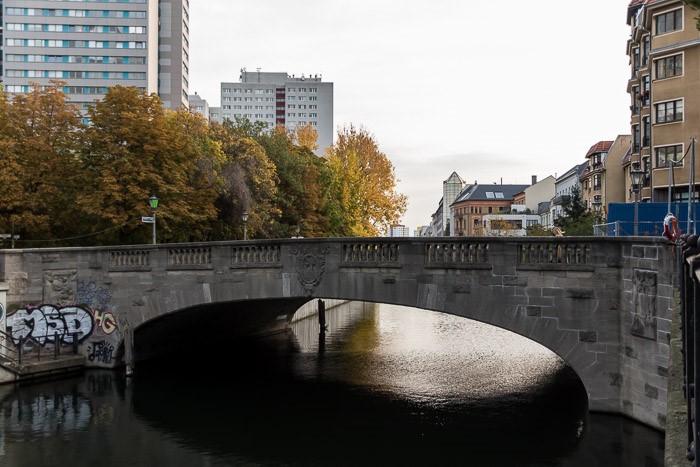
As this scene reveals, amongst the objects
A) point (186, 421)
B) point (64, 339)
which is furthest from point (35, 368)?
point (186, 421)

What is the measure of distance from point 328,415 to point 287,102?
151 meters

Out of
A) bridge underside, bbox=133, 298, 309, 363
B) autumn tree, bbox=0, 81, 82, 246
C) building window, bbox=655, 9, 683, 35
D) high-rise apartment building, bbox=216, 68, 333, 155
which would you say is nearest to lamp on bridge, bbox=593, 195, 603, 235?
building window, bbox=655, 9, 683, 35

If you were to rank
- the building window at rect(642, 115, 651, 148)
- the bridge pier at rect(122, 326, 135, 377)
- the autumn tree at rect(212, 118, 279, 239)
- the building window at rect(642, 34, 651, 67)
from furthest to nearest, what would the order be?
1. the building window at rect(642, 34, 651, 67)
2. the building window at rect(642, 115, 651, 148)
3. the autumn tree at rect(212, 118, 279, 239)
4. the bridge pier at rect(122, 326, 135, 377)

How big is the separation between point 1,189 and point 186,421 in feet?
51.1

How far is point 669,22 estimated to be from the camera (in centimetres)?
3572

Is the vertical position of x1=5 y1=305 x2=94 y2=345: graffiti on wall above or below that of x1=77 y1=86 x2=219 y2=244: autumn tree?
below

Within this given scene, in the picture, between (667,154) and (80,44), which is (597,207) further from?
(80,44)

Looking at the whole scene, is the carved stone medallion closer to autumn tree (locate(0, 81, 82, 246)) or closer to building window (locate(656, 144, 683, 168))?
autumn tree (locate(0, 81, 82, 246))

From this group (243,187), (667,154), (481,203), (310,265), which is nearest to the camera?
(310,265)

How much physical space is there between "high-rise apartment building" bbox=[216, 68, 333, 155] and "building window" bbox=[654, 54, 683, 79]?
5132 inches

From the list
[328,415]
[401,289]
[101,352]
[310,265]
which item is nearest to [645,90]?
[401,289]

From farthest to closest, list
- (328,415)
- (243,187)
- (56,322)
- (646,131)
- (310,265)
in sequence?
1. (646,131)
2. (243,187)
3. (56,322)
4. (310,265)
5. (328,415)

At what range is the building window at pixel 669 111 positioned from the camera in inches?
1401

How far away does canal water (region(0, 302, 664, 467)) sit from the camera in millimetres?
17453
